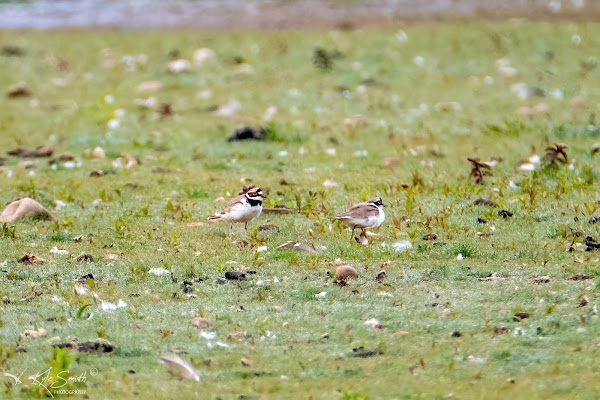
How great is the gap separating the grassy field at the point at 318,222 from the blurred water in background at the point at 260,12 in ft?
11.9

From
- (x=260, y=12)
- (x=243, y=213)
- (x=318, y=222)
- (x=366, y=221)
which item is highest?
(x=366, y=221)

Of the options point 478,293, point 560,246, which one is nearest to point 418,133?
point 560,246

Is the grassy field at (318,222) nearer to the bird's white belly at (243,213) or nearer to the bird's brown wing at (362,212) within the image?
the bird's white belly at (243,213)

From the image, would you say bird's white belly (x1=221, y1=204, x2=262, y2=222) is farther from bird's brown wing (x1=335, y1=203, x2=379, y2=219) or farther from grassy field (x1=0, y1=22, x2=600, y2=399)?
bird's brown wing (x1=335, y1=203, x2=379, y2=219)

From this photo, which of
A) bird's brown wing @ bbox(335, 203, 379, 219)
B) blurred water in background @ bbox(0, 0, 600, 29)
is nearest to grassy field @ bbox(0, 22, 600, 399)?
bird's brown wing @ bbox(335, 203, 379, 219)

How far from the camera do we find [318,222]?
488 inches

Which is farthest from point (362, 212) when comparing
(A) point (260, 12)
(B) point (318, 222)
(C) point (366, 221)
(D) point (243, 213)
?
(A) point (260, 12)

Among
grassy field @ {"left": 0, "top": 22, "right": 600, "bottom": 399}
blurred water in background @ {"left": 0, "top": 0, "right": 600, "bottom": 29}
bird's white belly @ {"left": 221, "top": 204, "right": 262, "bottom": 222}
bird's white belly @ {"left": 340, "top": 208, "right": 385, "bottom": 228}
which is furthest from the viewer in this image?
blurred water in background @ {"left": 0, "top": 0, "right": 600, "bottom": 29}

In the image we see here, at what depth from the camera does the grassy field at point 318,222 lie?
8.30 meters

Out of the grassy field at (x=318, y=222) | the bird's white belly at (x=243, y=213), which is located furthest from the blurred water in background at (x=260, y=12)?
the bird's white belly at (x=243, y=213)

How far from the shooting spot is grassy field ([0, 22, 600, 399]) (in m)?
8.30

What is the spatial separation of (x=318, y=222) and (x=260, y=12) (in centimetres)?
1816

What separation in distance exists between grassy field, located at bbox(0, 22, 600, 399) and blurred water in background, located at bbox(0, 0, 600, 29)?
3.63 metres

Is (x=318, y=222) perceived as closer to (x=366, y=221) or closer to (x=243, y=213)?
(x=243, y=213)
